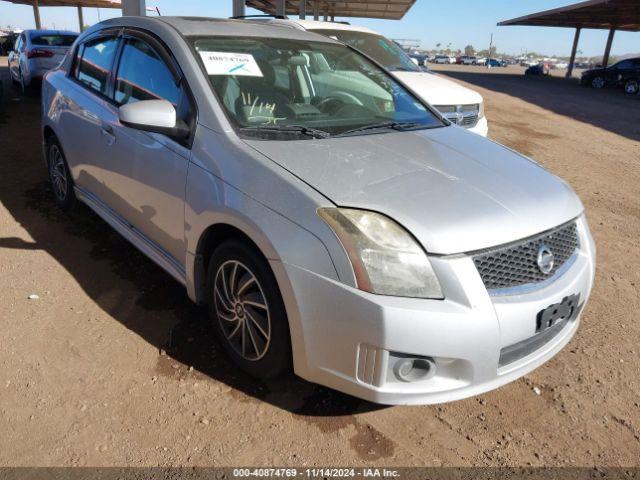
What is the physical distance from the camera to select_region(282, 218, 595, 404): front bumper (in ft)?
6.51

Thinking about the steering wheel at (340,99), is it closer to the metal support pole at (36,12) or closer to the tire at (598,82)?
the tire at (598,82)

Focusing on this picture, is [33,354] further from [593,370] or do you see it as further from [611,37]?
[611,37]


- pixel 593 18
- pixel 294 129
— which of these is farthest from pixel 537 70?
pixel 294 129

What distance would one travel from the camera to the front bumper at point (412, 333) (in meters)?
1.99

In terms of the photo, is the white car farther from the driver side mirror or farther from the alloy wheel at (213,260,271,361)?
the alloy wheel at (213,260,271,361)

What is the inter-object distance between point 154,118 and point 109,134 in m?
0.96

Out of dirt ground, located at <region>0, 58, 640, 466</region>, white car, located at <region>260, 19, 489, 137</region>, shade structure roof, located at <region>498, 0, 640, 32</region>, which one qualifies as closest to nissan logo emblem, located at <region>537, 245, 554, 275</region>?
dirt ground, located at <region>0, 58, 640, 466</region>

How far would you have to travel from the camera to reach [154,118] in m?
2.64

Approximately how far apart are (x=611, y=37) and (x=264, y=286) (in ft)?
135

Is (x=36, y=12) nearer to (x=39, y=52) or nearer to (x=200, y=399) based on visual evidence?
(x=39, y=52)

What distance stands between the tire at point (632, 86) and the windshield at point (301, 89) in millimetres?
25746

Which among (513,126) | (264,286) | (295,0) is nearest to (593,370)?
(264,286)

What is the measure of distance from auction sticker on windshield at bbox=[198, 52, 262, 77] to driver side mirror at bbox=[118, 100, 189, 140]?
352 millimetres

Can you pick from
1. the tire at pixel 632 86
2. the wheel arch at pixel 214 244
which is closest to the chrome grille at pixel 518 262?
the wheel arch at pixel 214 244
